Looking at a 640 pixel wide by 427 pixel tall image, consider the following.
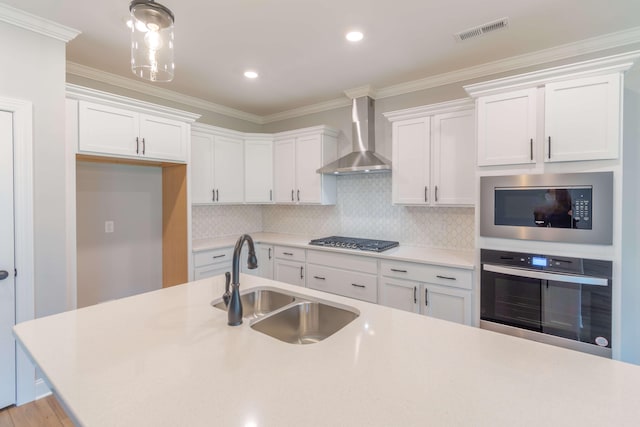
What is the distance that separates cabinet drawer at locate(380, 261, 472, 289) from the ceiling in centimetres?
187

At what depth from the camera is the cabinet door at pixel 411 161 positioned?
3.08 metres

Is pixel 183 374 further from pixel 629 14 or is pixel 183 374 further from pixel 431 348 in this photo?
pixel 629 14

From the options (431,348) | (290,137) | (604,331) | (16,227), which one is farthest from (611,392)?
(290,137)

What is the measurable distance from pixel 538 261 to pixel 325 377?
201 cm

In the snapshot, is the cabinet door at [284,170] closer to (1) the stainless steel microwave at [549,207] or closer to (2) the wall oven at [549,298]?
(1) the stainless steel microwave at [549,207]

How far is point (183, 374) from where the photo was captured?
100 cm

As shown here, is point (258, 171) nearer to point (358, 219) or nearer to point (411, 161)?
point (358, 219)

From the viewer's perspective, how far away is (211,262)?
143 inches

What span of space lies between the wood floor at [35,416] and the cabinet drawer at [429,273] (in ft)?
8.71

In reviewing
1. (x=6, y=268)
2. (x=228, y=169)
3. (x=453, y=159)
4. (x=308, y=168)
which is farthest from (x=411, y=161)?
(x=6, y=268)

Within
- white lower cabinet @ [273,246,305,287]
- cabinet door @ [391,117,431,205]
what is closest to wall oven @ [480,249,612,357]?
cabinet door @ [391,117,431,205]

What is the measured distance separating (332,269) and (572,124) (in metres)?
2.35

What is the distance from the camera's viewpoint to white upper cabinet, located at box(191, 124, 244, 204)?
365cm

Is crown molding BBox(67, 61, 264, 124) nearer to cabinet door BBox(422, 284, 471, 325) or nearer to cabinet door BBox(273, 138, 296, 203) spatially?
cabinet door BBox(273, 138, 296, 203)
